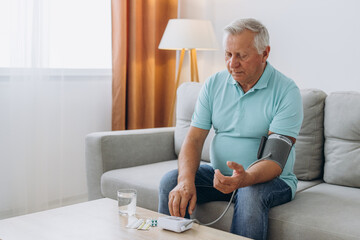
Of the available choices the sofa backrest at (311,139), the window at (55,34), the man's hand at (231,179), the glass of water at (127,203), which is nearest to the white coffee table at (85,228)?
the glass of water at (127,203)

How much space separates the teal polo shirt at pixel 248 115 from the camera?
173 cm

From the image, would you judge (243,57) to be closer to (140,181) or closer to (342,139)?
(342,139)

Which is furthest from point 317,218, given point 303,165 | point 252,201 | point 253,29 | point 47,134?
point 47,134

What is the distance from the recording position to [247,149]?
1.79 metres

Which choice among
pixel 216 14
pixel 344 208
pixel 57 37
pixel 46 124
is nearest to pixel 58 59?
pixel 57 37

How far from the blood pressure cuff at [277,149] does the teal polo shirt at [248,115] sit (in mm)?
39

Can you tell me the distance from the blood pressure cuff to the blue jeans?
91 millimetres

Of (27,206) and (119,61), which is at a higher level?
(119,61)

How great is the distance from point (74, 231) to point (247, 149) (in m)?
0.76

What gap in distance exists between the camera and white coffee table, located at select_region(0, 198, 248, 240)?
1323 millimetres

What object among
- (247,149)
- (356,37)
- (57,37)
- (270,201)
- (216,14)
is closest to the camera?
(270,201)

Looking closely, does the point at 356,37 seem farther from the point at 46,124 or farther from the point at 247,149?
the point at 46,124

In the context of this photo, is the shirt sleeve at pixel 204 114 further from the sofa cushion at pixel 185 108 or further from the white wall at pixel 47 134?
the white wall at pixel 47 134

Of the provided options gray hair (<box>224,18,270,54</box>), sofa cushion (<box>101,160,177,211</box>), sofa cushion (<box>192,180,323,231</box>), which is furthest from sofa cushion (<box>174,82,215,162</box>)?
gray hair (<box>224,18,270,54</box>)
